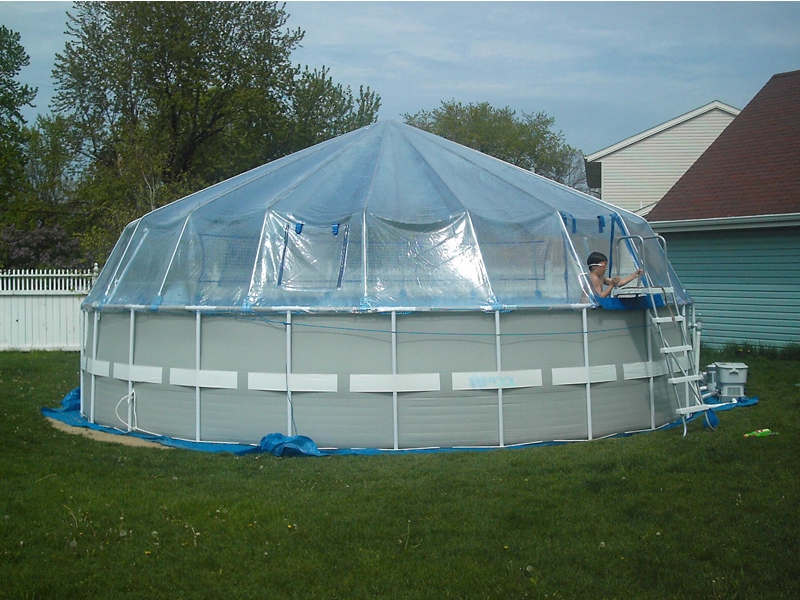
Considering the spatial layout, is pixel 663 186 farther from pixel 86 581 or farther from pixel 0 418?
pixel 86 581

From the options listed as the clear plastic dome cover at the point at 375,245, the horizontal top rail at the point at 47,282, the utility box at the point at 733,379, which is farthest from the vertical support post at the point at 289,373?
the horizontal top rail at the point at 47,282

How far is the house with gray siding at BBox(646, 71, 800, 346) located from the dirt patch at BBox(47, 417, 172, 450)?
1116 cm

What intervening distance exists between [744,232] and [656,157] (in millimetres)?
10212

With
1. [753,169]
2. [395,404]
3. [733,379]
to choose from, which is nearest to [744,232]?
[753,169]

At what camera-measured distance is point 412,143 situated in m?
11.1

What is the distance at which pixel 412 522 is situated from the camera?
230 inches

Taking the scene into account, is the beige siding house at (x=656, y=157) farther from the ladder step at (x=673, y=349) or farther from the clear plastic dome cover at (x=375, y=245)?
the ladder step at (x=673, y=349)

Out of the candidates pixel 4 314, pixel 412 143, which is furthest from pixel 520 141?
pixel 412 143

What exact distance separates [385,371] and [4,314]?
50.4 ft

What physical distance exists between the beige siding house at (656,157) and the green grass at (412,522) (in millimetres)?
17648

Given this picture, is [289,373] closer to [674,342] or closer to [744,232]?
[674,342]

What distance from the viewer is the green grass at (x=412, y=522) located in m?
4.74

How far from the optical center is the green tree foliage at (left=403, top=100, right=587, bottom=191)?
52938 mm

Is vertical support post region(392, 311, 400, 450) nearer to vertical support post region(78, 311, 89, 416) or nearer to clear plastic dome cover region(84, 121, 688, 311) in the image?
clear plastic dome cover region(84, 121, 688, 311)
